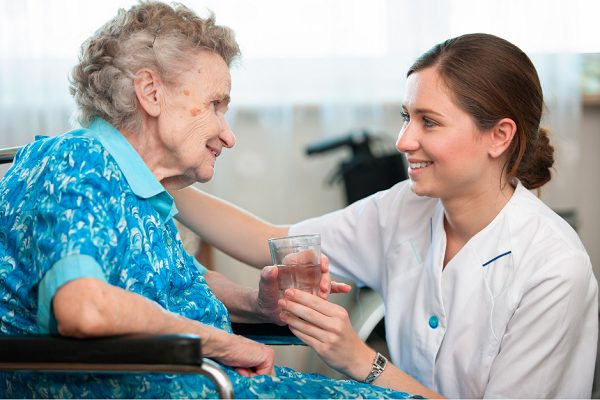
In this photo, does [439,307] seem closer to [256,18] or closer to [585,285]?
[585,285]

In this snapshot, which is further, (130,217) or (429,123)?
(429,123)

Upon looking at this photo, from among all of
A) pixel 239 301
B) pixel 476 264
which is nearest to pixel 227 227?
pixel 239 301

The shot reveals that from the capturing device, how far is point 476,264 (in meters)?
1.30

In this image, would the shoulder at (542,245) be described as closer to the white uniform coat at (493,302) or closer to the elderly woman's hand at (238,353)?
the white uniform coat at (493,302)

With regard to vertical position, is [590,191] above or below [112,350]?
below

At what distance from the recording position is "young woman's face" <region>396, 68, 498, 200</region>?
1.27 meters

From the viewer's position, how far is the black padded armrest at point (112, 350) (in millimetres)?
771

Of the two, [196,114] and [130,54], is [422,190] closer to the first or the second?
[196,114]

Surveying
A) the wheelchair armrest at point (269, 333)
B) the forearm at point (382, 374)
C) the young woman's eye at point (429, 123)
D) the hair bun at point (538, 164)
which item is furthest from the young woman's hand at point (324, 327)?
the hair bun at point (538, 164)

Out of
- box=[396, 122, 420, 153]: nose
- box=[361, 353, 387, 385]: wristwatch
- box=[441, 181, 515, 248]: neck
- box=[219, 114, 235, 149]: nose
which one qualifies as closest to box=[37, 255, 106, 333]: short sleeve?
box=[219, 114, 235, 149]: nose

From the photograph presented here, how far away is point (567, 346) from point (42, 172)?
46.6 inches

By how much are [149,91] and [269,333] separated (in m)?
0.68

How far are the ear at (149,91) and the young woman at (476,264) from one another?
18.3 inches

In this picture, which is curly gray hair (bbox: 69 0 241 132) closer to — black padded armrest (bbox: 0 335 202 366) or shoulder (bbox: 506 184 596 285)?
black padded armrest (bbox: 0 335 202 366)
